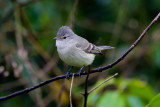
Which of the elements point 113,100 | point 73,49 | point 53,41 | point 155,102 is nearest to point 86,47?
point 73,49

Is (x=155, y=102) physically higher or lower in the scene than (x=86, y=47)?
higher

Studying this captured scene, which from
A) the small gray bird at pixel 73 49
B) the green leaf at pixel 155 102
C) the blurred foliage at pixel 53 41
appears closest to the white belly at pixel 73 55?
the small gray bird at pixel 73 49

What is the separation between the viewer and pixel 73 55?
3.22m

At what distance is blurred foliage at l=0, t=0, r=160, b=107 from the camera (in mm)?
4301

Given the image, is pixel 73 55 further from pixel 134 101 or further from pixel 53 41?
pixel 53 41

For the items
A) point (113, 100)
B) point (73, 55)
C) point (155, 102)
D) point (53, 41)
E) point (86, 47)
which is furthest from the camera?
point (53, 41)

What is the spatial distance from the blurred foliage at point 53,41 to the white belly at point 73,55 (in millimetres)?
756

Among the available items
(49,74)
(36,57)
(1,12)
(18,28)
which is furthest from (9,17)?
(49,74)

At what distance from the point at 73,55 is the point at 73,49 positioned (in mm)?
122

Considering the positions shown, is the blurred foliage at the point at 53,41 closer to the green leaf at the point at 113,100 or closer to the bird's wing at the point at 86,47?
the bird's wing at the point at 86,47

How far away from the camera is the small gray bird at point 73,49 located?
10.4 feet

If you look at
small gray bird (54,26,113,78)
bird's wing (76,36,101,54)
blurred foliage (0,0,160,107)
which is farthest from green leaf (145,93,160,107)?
blurred foliage (0,0,160,107)

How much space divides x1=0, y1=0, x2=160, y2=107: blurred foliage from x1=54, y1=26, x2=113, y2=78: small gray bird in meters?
0.68

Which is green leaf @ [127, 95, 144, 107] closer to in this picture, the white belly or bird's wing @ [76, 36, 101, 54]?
the white belly
